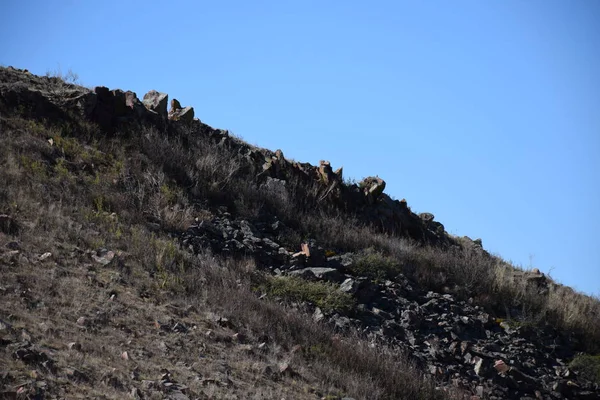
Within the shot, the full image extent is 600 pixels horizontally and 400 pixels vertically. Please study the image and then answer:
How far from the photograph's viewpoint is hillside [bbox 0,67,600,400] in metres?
7.07

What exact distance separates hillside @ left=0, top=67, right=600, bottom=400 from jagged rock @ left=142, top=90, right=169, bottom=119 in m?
0.06

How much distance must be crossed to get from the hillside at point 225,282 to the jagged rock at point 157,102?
2.3 inches

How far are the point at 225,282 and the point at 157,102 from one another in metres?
6.83

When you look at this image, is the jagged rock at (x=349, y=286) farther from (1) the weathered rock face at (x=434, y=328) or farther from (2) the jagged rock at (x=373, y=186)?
(2) the jagged rock at (x=373, y=186)

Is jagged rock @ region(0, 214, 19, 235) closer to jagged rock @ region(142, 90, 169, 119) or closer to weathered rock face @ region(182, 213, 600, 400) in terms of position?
weathered rock face @ region(182, 213, 600, 400)

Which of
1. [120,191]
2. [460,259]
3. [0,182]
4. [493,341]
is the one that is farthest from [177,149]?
[493,341]

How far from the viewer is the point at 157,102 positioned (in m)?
14.8

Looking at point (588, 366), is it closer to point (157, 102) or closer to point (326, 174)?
point (326, 174)

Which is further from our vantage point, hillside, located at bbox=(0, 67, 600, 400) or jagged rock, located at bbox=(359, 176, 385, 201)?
jagged rock, located at bbox=(359, 176, 385, 201)

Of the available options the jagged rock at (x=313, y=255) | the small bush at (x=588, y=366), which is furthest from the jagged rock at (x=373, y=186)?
the small bush at (x=588, y=366)

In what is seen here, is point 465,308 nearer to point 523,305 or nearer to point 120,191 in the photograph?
point 523,305

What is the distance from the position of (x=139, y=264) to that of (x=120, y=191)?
2682mm

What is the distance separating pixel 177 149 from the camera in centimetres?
1347

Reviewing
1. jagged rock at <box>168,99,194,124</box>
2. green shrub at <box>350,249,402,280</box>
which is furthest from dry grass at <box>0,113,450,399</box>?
jagged rock at <box>168,99,194,124</box>
